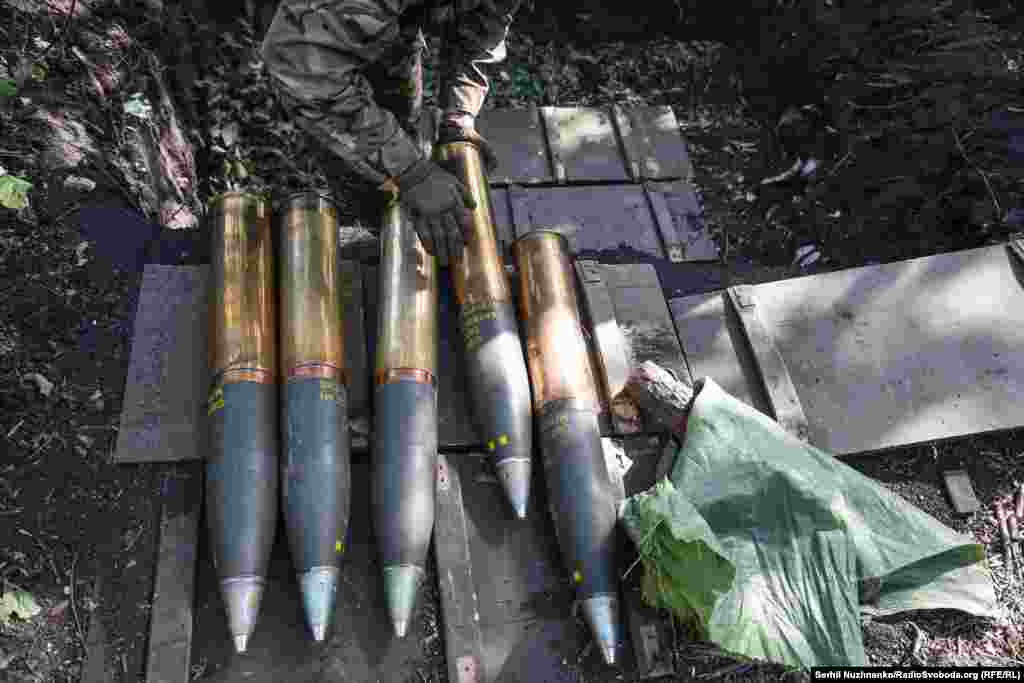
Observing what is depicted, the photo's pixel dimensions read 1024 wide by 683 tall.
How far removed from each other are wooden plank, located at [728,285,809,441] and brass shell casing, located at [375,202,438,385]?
5.76ft

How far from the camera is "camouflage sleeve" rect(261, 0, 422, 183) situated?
3107mm

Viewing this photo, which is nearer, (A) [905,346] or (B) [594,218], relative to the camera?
(A) [905,346]

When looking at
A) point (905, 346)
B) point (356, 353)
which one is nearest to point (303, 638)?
point (356, 353)

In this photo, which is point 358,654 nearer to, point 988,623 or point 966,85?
point 988,623

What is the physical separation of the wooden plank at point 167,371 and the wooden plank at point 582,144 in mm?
2541

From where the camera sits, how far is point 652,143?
18.1ft

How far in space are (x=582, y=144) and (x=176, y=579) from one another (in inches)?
150

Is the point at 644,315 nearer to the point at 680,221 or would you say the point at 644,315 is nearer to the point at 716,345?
the point at 716,345

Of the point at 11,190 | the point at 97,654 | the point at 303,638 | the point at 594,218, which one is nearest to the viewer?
the point at 97,654

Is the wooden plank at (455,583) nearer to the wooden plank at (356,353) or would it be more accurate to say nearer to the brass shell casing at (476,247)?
the wooden plank at (356,353)

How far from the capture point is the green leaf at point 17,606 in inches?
122

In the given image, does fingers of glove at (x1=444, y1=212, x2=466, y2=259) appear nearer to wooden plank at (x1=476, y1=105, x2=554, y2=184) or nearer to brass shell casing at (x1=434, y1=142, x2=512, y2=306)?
brass shell casing at (x1=434, y1=142, x2=512, y2=306)

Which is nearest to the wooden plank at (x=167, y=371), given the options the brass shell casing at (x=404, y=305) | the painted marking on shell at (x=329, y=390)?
the painted marking on shell at (x=329, y=390)

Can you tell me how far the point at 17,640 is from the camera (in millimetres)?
3098
